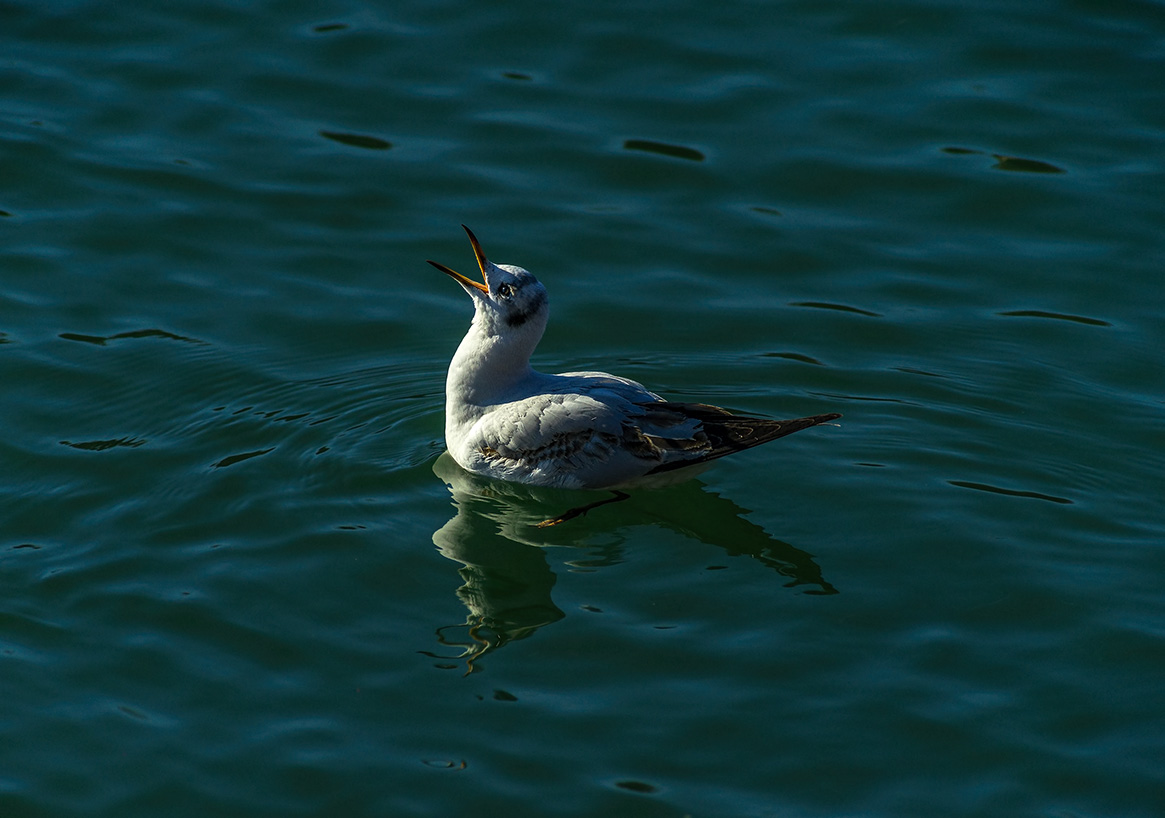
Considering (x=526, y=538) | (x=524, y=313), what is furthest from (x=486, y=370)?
(x=526, y=538)

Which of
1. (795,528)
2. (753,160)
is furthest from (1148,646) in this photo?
(753,160)

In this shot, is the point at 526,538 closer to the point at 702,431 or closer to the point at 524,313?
the point at 702,431

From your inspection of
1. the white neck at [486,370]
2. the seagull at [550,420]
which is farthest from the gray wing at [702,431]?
the white neck at [486,370]

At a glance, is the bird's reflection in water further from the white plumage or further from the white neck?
the white neck

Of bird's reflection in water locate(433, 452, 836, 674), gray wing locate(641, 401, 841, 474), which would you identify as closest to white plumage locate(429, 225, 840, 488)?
gray wing locate(641, 401, 841, 474)

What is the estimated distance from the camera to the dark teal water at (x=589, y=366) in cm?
750

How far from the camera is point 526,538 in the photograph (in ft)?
30.7

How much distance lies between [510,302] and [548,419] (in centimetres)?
87

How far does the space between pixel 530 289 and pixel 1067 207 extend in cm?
542

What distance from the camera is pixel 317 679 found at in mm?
7930

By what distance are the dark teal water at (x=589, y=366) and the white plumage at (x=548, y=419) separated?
277 millimetres

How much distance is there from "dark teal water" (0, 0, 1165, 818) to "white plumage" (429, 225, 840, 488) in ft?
0.91

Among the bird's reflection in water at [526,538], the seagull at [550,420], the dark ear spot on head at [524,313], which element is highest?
the dark ear spot on head at [524,313]

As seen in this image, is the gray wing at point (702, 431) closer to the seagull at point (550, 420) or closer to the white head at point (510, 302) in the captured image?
the seagull at point (550, 420)
